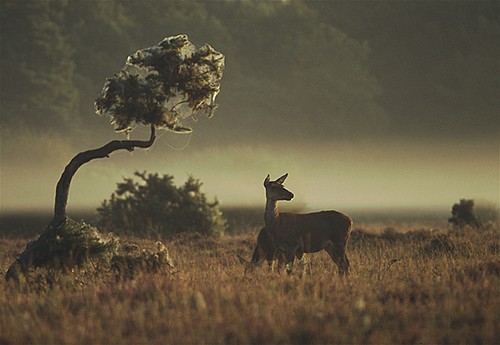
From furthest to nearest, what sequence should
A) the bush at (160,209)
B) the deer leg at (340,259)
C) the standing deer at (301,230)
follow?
the bush at (160,209)
the standing deer at (301,230)
the deer leg at (340,259)

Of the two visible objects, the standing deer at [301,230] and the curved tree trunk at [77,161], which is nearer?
the curved tree trunk at [77,161]

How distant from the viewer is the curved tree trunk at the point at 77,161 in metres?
13.1

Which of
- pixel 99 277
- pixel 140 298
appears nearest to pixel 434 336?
pixel 140 298

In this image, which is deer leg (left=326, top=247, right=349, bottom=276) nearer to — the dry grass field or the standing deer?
the standing deer

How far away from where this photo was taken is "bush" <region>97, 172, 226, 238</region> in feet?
105

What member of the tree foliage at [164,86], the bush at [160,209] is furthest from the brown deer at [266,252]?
the bush at [160,209]

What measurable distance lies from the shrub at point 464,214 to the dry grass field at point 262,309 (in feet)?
68.9

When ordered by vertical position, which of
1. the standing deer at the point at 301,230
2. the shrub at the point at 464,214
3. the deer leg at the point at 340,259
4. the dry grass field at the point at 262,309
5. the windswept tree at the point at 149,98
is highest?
the windswept tree at the point at 149,98

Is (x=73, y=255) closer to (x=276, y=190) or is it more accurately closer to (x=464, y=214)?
(x=276, y=190)

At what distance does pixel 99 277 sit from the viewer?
42.1ft

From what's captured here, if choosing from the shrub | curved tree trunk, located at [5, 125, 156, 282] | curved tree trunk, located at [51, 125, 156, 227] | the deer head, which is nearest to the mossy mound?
curved tree trunk, located at [5, 125, 156, 282]

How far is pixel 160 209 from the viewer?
105 feet

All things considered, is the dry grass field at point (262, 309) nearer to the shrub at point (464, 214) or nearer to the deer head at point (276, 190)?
the deer head at point (276, 190)

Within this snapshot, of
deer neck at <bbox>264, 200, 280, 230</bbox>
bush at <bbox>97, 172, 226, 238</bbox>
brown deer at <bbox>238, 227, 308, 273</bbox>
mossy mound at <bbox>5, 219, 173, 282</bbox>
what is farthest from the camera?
bush at <bbox>97, 172, 226, 238</bbox>
